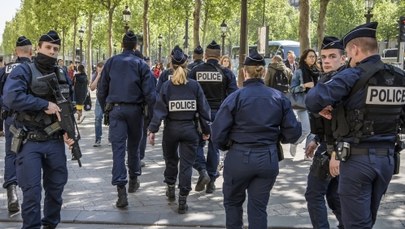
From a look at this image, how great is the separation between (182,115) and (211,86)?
1149mm

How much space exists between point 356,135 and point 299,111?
18.1 feet

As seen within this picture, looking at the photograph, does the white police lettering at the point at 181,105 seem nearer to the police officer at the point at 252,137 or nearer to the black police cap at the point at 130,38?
the black police cap at the point at 130,38

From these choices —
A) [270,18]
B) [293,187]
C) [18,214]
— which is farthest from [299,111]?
[270,18]

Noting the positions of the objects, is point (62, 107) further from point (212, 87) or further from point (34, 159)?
point (212, 87)

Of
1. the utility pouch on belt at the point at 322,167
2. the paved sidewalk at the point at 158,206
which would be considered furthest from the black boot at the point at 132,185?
the utility pouch on belt at the point at 322,167

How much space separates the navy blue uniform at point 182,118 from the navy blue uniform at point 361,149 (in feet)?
7.86

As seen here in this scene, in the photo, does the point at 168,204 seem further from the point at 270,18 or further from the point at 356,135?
the point at 270,18

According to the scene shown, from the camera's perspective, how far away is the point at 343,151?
395cm

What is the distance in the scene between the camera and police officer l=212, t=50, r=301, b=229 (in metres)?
4.41

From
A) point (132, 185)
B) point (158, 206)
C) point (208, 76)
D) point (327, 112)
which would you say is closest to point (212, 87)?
point (208, 76)

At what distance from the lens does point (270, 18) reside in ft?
220

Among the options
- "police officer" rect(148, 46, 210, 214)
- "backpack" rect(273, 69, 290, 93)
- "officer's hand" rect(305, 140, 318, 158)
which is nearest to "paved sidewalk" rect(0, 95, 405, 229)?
"police officer" rect(148, 46, 210, 214)

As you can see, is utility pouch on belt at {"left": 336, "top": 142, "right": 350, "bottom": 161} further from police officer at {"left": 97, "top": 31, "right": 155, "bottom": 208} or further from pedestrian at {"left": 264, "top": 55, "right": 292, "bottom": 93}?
pedestrian at {"left": 264, "top": 55, "right": 292, "bottom": 93}

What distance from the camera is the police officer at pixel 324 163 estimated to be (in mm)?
4492
